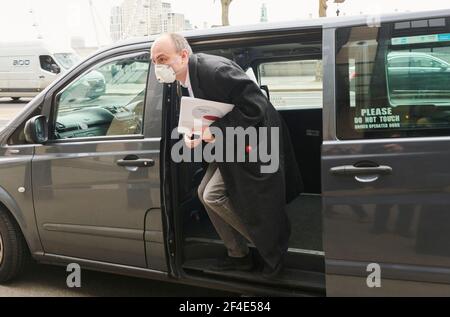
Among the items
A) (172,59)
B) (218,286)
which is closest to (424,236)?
(218,286)

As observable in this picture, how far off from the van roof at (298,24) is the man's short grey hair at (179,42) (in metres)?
0.22

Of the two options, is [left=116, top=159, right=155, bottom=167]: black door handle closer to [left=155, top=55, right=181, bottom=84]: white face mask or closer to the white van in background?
[left=155, top=55, right=181, bottom=84]: white face mask

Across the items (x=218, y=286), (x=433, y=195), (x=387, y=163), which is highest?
(x=387, y=163)

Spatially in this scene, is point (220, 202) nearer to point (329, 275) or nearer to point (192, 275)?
point (192, 275)

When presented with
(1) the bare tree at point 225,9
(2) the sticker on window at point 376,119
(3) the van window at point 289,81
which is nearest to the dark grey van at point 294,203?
(2) the sticker on window at point 376,119

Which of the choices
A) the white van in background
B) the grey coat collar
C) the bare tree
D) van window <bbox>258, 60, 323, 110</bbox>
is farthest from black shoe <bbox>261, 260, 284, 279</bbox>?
the bare tree

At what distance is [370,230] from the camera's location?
251 centimetres

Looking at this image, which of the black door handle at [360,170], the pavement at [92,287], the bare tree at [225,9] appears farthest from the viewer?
the bare tree at [225,9]

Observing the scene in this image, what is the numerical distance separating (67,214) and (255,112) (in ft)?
5.12

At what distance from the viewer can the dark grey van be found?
2451 millimetres

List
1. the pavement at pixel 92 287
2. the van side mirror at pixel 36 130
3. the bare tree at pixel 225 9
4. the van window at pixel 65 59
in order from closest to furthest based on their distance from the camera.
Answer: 1. the van side mirror at pixel 36 130
2. the pavement at pixel 92 287
3. the van window at pixel 65 59
4. the bare tree at pixel 225 9

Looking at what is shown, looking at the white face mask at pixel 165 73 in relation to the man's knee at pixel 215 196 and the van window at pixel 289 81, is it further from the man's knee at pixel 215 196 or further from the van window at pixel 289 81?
the van window at pixel 289 81

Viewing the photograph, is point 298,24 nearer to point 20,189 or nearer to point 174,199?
point 174,199

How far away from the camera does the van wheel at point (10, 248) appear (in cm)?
361
